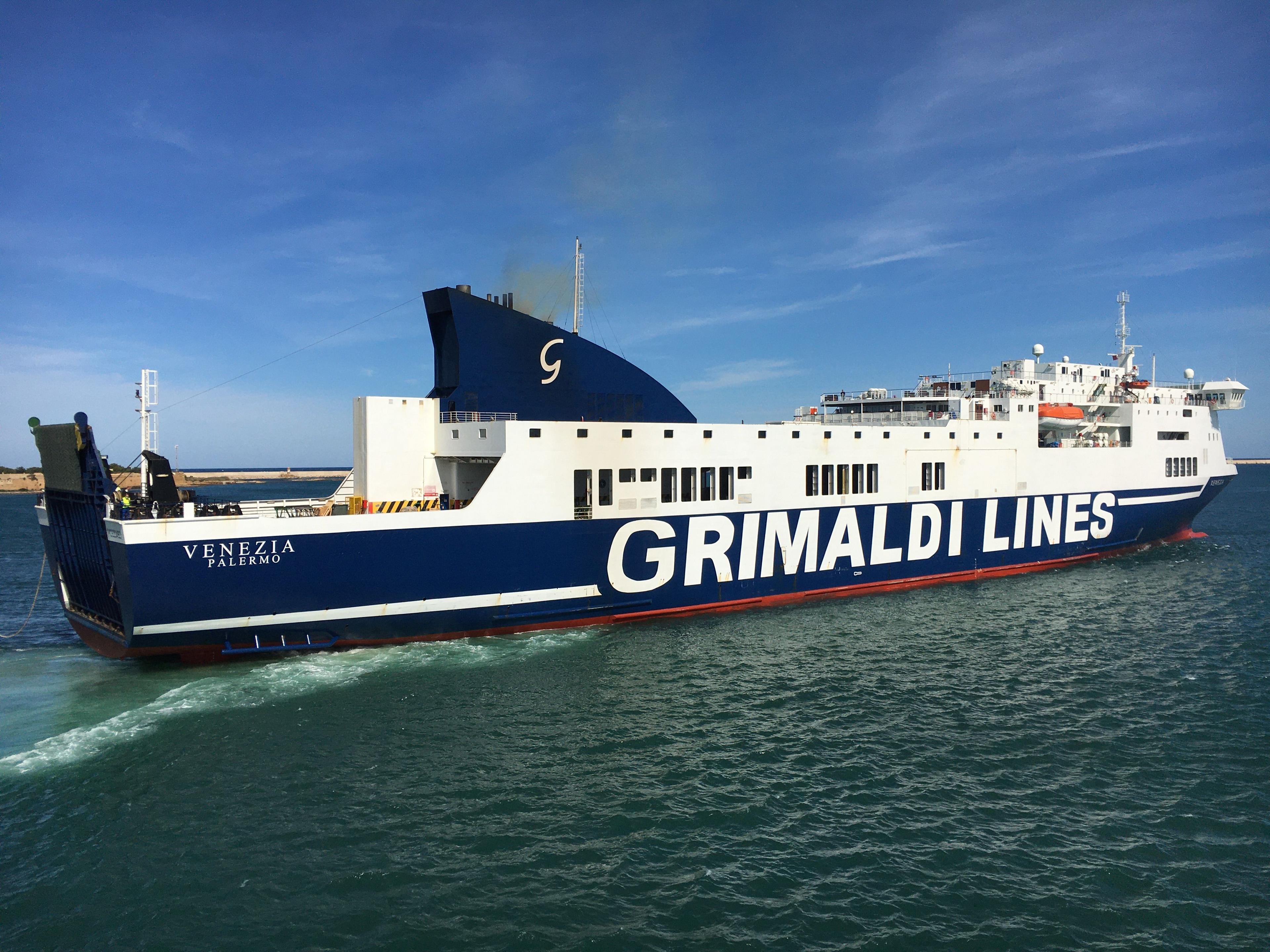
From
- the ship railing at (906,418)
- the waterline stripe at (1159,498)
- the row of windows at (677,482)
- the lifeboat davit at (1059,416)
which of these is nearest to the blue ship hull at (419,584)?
the row of windows at (677,482)

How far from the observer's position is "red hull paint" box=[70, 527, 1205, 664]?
1884cm

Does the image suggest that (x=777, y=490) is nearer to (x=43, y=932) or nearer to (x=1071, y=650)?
(x=1071, y=650)

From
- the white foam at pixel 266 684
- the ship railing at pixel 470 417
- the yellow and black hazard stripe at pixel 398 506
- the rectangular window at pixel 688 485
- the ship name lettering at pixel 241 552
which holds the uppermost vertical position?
the ship railing at pixel 470 417

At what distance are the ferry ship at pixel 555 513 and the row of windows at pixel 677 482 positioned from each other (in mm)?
65

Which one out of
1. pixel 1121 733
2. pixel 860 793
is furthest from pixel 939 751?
pixel 1121 733

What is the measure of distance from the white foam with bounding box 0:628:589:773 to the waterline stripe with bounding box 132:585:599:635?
3.27 feet

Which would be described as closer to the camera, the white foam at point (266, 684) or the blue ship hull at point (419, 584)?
the white foam at point (266, 684)

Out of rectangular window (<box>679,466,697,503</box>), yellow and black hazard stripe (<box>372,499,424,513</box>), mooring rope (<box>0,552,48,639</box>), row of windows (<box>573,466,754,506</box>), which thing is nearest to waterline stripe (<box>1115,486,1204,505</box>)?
row of windows (<box>573,466,754,506</box>)

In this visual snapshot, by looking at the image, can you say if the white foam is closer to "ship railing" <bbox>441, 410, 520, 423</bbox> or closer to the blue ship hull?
the blue ship hull

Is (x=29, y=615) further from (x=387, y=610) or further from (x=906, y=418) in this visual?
(x=906, y=418)

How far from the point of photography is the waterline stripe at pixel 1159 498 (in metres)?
35.3

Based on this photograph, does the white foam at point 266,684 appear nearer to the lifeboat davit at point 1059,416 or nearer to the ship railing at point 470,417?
the ship railing at point 470,417

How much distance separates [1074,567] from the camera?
33.3m

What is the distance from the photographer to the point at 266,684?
17641 mm
